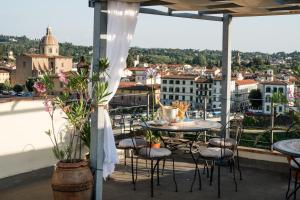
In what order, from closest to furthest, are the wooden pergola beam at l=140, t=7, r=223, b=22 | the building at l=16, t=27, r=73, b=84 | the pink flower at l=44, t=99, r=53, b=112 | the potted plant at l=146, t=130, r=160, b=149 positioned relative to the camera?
the pink flower at l=44, t=99, r=53, b=112 < the wooden pergola beam at l=140, t=7, r=223, b=22 < the potted plant at l=146, t=130, r=160, b=149 < the building at l=16, t=27, r=73, b=84

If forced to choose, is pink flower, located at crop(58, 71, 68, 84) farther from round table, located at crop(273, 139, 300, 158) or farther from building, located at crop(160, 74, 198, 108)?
building, located at crop(160, 74, 198, 108)

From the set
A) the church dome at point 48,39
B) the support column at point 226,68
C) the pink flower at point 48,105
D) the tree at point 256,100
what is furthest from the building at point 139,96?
the church dome at point 48,39

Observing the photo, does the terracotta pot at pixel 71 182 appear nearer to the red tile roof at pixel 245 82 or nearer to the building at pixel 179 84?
the red tile roof at pixel 245 82

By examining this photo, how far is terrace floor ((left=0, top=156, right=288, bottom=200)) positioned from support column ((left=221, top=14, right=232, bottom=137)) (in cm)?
85

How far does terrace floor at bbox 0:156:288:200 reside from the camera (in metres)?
4.43

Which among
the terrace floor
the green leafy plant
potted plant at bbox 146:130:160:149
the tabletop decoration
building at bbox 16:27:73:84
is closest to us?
the green leafy plant

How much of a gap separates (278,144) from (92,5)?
218cm

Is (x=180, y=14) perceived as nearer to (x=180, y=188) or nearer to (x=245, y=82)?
(x=180, y=188)

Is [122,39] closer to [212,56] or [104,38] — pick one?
[104,38]

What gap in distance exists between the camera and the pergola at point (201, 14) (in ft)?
13.3

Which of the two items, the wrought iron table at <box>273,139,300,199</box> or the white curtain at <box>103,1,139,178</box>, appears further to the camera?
the white curtain at <box>103,1,139,178</box>

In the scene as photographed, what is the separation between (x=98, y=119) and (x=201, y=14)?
234 centimetres

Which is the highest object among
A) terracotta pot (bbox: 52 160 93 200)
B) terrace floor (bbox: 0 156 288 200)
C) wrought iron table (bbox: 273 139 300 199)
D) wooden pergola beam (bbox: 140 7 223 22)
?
wooden pergola beam (bbox: 140 7 223 22)

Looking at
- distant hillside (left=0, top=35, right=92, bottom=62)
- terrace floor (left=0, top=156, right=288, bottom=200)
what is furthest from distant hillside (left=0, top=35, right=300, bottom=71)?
terrace floor (left=0, top=156, right=288, bottom=200)
